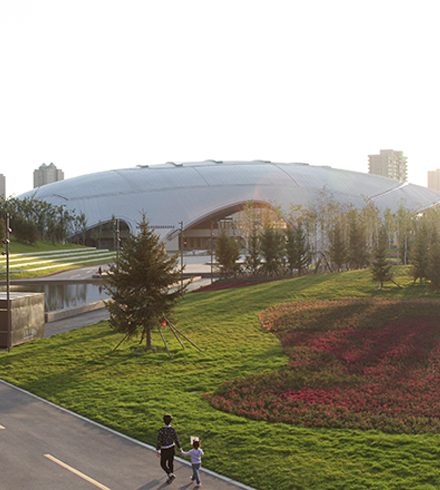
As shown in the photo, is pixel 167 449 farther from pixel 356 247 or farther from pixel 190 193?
pixel 190 193

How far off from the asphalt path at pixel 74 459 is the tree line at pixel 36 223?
51.7 metres

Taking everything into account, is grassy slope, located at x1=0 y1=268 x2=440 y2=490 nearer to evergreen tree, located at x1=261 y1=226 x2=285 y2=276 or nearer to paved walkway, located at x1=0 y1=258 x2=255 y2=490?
paved walkway, located at x1=0 y1=258 x2=255 y2=490

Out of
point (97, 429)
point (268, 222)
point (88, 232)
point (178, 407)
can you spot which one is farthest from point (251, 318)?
point (88, 232)

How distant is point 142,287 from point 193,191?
6861 cm

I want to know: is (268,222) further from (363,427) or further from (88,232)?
(88,232)

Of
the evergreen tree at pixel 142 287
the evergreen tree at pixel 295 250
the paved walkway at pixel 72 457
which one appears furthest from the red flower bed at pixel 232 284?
the paved walkway at pixel 72 457

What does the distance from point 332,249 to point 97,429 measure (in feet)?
97.7

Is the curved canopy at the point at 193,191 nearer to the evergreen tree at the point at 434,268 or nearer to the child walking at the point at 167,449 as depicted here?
the evergreen tree at the point at 434,268

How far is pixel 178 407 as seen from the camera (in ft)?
34.9

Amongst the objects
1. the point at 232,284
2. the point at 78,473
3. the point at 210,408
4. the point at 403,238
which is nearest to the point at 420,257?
the point at 232,284

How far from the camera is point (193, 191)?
84.1 metres

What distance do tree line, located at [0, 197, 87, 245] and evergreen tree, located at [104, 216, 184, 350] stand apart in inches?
1809

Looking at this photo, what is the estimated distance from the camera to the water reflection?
2893 centimetres

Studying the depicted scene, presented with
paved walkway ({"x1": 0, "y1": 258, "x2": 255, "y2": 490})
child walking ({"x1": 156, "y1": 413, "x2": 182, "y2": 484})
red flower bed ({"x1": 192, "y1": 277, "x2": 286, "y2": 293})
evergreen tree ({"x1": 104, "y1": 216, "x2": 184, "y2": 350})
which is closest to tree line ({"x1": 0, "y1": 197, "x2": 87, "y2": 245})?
red flower bed ({"x1": 192, "y1": 277, "x2": 286, "y2": 293})
